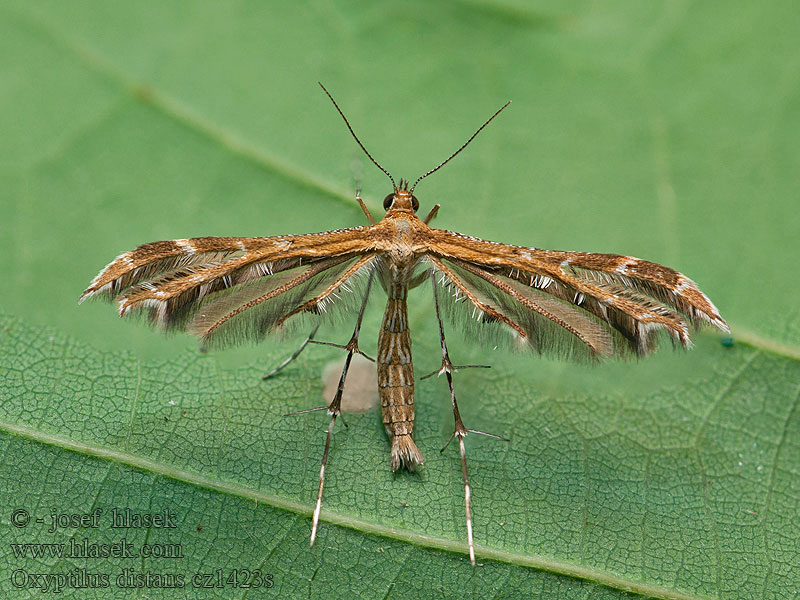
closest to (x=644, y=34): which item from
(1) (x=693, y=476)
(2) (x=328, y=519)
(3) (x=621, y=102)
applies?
(3) (x=621, y=102)

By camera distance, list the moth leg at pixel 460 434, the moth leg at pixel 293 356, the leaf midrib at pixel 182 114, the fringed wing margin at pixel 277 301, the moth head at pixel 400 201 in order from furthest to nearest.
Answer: the leaf midrib at pixel 182 114 < the moth leg at pixel 293 356 < the moth head at pixel 400 201 < the moth leg at pixel 460 434 < the fringed wing margin at pixel 277 301

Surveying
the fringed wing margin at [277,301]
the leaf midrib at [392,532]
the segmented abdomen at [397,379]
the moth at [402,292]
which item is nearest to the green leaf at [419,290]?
the leaf midrib at [392,532]

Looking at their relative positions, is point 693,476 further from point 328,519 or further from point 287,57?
point 287,57

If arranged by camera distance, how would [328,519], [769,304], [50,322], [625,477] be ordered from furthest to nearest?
1. [769,304]
2. [50,322]
3. [625,477]
4. [328,519]

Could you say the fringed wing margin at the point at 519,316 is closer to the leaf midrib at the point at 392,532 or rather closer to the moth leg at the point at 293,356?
the moth leg at the point at 293,356

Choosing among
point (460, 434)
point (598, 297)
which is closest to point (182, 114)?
point (460, 434)

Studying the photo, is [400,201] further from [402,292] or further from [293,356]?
[293,356]
